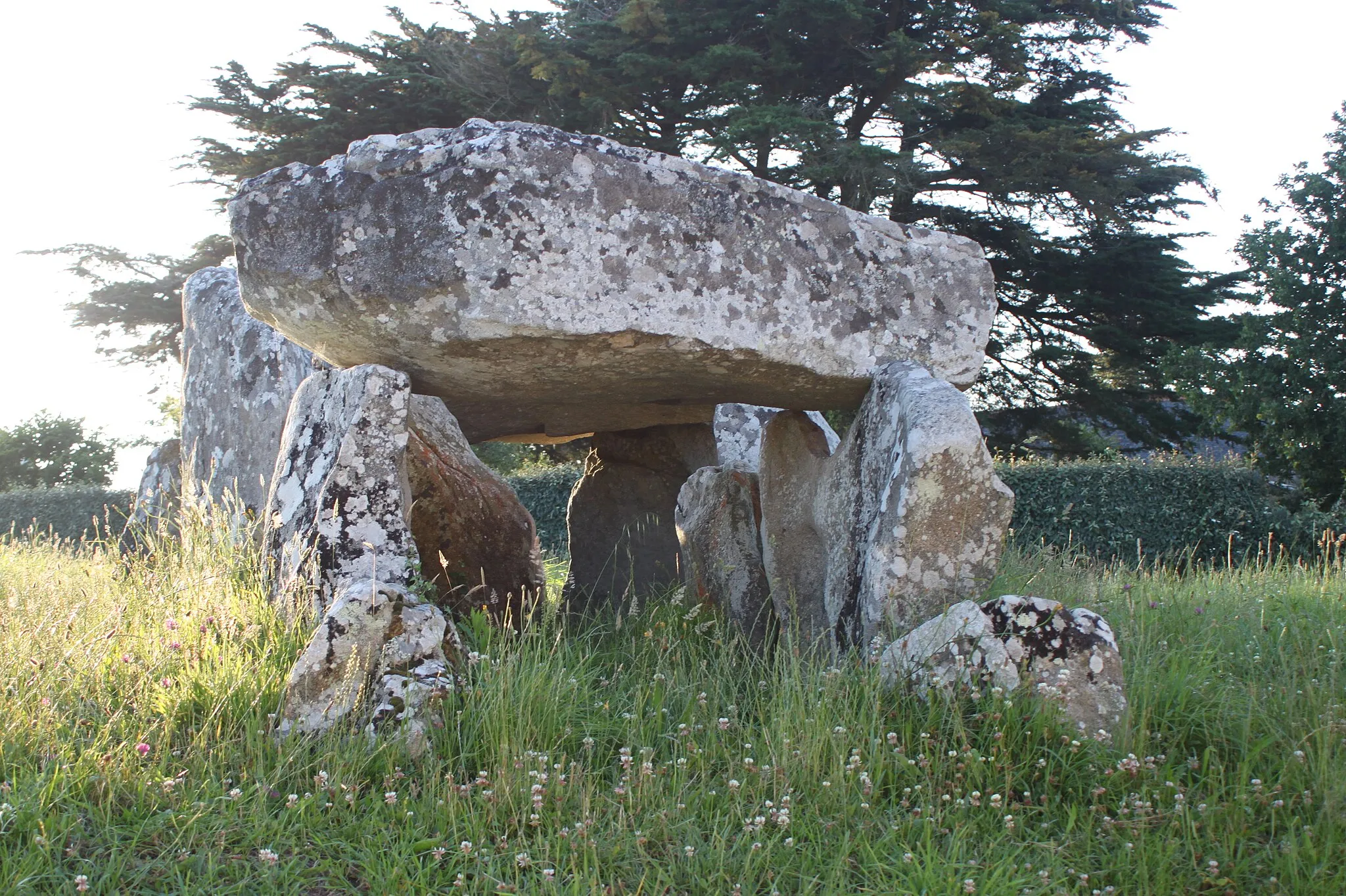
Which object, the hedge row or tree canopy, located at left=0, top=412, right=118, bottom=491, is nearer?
the hedge row

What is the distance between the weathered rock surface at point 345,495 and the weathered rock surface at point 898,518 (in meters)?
1.93

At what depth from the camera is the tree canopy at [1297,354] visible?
11.7 m

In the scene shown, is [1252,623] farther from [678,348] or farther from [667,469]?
[667,469]

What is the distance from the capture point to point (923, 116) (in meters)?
15.4

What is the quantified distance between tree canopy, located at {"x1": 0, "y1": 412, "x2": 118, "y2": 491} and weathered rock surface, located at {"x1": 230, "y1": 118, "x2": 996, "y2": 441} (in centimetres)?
1793

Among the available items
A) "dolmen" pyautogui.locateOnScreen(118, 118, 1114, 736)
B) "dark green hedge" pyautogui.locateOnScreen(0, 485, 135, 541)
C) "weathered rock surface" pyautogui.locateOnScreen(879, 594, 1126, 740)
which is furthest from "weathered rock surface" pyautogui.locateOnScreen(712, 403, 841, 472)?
"dark green hedge" pyautogui.locateOnScreen(0, 485, 135, 541)

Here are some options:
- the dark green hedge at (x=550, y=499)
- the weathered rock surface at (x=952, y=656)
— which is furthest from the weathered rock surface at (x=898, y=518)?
the dark green hedge at (x=550, y=499)

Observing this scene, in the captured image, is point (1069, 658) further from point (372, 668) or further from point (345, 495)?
point (345, 495)

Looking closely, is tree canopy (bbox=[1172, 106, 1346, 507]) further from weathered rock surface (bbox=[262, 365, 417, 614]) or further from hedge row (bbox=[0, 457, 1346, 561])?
weathered rock surface (bbox=[262, 365, 417, 614])

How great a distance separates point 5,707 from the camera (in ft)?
11.6

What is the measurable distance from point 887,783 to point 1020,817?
46 centimetres

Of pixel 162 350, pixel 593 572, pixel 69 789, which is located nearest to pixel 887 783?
pixel 69 789

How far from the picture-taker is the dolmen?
449 centimetres

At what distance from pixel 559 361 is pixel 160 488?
482 centimetres
